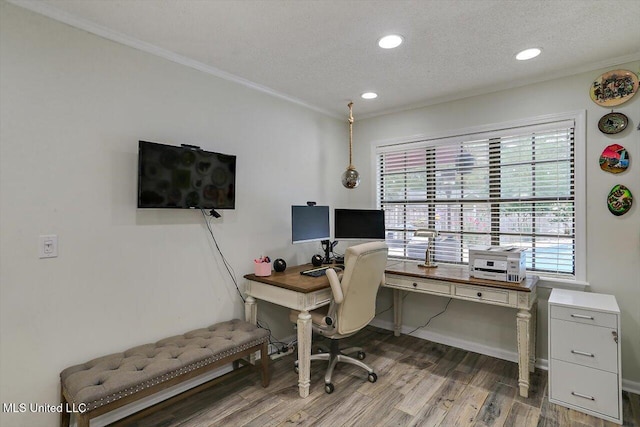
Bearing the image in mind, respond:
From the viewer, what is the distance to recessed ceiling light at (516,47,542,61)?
234 centimetres

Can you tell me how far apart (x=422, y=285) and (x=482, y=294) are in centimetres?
50

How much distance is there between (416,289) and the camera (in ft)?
9.70

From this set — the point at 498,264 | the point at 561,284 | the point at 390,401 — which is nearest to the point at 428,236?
the point at 498,264

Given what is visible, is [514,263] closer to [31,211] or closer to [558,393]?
[558,393]

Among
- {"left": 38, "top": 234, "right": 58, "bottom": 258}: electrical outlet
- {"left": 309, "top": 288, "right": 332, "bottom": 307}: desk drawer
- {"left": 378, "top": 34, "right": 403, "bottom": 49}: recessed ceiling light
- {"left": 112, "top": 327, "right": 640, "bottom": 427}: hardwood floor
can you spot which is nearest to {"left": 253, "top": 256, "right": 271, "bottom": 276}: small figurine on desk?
{"left": 309, "top": 288, "right": 332, "bottom": 307}: desk drawer

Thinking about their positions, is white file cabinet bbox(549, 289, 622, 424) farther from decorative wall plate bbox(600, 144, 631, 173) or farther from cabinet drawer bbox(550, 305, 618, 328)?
decorative wall plate bbox(600, 144, 631, 173)

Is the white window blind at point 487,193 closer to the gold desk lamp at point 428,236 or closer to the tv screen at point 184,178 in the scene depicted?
the gold desk lamp at point 428,236

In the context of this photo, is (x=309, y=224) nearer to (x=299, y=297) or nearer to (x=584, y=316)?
(x=299, y=297)

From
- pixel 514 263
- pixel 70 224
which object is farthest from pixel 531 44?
pixel 70 224

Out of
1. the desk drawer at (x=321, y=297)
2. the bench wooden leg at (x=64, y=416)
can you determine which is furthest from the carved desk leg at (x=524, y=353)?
the bench wooden leg at (x=64, y=416)

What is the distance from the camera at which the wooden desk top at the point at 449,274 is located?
2.49m

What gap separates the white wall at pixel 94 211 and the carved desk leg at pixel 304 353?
738 mm

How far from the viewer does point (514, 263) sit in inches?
101

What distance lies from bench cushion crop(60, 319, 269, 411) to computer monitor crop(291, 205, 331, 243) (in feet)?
3.09
